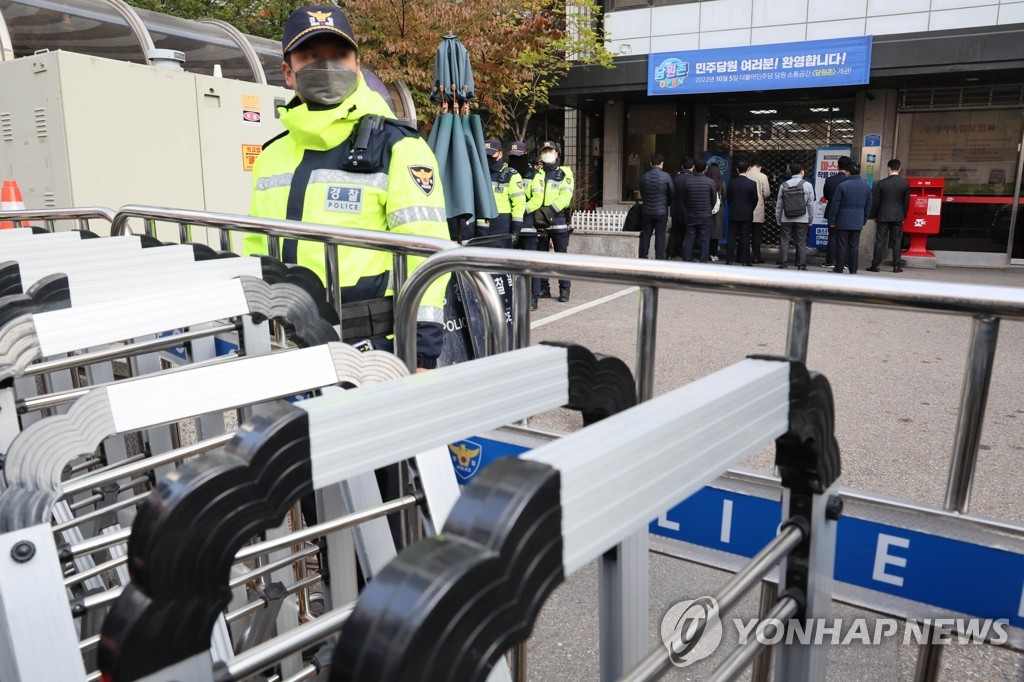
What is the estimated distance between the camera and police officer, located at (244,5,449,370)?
2.47 meters

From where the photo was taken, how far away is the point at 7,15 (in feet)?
21.6

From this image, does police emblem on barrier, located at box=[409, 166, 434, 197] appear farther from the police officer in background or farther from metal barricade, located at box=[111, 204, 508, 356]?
the police officer in background

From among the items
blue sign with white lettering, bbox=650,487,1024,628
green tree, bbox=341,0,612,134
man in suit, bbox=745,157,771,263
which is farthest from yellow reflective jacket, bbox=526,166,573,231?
blue sign with white lettering, bbox=650,487,1024,628

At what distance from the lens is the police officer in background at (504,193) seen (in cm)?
827

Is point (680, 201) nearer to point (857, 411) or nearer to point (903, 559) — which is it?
point (857, 411)

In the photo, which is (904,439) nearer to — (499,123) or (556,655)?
(556,655)

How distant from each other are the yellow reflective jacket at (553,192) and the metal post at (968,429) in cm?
796

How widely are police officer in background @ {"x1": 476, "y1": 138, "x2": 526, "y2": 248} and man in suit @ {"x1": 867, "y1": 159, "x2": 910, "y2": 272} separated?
268 inches

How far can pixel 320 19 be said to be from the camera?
2633mm

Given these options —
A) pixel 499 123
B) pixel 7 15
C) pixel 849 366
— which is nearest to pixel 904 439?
pixel 849 366

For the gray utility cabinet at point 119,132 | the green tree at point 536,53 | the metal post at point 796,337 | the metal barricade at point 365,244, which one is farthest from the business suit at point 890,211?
the metal post at point 796,337

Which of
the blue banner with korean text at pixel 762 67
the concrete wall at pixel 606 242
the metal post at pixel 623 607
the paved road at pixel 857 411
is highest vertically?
the blue banner with korean text at pixel 762 67

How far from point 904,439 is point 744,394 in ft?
14.3

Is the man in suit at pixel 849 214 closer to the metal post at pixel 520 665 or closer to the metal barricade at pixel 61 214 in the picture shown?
the metal barricade at pixel 61 214
